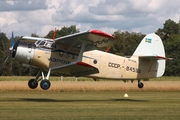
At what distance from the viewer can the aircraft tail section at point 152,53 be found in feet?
96.0

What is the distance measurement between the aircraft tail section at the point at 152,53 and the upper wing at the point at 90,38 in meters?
4.21

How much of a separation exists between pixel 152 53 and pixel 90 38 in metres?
6.41

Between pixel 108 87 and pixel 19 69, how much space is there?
4171 cm

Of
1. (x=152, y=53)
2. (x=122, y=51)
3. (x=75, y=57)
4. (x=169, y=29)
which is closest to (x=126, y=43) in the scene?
(x=122, y=51)

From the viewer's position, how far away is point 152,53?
30047mm

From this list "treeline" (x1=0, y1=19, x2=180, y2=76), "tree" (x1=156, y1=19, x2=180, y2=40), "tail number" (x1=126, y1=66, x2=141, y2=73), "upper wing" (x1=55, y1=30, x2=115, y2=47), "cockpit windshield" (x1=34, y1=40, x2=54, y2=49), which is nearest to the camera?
"upper wing" (x1=55, y1=30, x2=115, y2=47)

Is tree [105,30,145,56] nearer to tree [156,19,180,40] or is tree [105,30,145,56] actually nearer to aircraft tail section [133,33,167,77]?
tree [156,19,180,40]

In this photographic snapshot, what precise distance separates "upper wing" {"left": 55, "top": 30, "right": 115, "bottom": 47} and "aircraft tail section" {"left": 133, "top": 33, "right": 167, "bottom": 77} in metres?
4.21

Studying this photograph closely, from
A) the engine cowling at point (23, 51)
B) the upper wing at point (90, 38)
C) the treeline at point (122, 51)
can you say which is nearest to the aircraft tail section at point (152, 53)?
the upper wing at point (90, 38)

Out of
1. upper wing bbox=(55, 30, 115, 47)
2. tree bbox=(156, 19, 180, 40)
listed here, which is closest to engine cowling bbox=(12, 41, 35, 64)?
A: upper wing bbox=(55, 30, 115, 47)

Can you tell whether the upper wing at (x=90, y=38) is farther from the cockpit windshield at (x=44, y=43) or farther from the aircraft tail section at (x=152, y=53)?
the aircraft tail section at (x=152, y=53)

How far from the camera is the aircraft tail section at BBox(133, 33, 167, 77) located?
29.3 meters

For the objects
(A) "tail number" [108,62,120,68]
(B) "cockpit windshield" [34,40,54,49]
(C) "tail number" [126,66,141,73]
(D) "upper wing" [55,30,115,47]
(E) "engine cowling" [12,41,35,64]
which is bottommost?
(C) "tail number" [126,66,141,73]

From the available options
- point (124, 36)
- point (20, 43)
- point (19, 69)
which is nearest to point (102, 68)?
point (20, 43)
